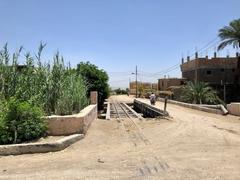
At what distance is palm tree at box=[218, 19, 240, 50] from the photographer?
51219 mm

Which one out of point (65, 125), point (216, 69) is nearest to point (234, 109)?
A: point (65, 125)

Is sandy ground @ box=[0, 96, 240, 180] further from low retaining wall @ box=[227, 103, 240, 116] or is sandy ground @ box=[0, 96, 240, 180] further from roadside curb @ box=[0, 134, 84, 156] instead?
low retaining wall @ box=[227, 103, 240, 116]

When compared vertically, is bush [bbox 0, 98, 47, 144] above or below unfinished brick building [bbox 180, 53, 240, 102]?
below

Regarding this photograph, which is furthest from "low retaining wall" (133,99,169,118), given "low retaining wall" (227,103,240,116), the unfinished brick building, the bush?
the unfinished brick building

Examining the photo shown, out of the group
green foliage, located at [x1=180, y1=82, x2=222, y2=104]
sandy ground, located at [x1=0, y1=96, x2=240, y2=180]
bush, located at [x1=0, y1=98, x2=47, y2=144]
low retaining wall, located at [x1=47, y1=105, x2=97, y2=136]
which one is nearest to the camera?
sandy ground, located at [x1=0, y1=96, x2=240, y2=180]

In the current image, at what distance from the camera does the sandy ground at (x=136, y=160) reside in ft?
25.8

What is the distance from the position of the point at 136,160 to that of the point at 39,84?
6.77 m

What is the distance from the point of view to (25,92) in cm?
1399

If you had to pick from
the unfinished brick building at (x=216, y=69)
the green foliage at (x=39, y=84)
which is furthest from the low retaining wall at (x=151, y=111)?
the unfinished brick building at (x=216, y=69)

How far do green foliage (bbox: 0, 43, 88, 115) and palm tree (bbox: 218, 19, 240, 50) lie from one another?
1512 inches

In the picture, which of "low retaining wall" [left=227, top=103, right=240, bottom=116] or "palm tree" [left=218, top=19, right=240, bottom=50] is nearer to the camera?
"low retaining wall" [left=227, top=103, right=240, bottom=116]

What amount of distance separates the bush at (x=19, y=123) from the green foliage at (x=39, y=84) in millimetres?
1974

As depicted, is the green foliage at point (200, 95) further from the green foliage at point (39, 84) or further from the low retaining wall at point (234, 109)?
the green foliage at point (39, 84)

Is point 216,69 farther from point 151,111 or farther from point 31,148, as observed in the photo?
point 31,148
